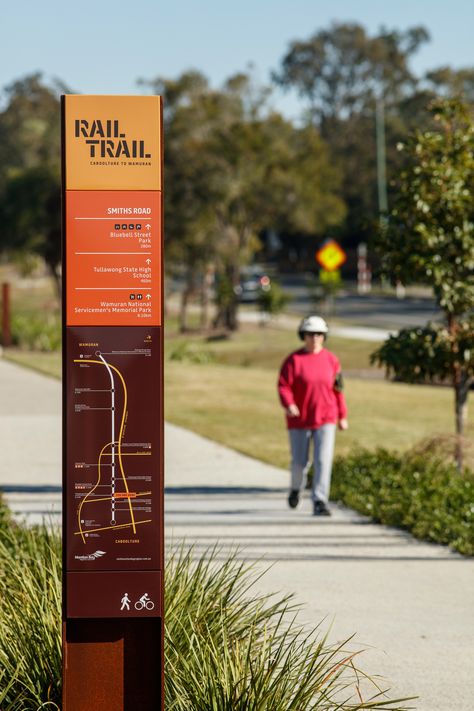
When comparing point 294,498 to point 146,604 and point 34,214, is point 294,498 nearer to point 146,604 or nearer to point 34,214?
point 146,604

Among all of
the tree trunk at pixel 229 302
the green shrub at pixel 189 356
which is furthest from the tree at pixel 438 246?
the tree trunk at pixel 229 302

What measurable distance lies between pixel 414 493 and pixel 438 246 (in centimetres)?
270

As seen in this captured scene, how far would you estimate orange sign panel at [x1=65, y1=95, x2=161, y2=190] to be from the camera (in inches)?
193

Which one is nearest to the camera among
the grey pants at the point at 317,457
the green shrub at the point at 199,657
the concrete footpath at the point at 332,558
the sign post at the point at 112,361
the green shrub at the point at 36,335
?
the sign post at the point at 112,361

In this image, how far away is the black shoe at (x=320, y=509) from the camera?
11.0m

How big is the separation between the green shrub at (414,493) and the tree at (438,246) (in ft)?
2.40

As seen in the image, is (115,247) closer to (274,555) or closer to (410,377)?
(274,555)

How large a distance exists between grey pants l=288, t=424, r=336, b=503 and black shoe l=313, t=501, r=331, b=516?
37 millimetres

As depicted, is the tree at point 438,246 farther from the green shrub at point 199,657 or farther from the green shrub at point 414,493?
the green shrub at point 199,657

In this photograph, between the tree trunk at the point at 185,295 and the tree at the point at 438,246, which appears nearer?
the tree at the point at 438,246

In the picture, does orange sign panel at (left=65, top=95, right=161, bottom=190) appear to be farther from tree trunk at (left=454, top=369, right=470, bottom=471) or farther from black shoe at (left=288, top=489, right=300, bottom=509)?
tree trunk at (left=454, top=369, right=470, bottom=471)

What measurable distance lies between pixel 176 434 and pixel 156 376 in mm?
12022

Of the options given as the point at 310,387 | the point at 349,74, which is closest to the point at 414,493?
the point at 310,387

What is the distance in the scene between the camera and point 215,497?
12188 millimetres
